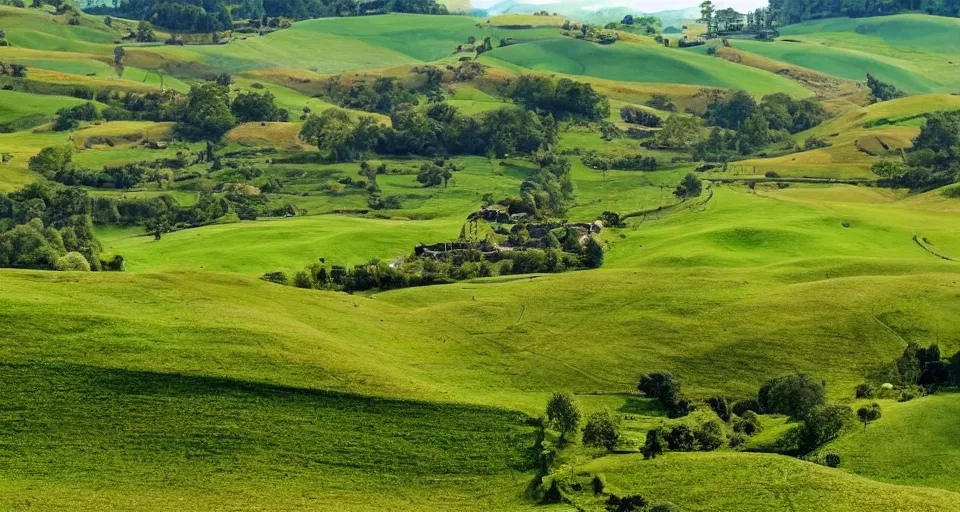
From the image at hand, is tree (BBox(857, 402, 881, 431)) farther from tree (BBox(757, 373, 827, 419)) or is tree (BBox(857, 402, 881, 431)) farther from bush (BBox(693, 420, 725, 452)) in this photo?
bush (BBox(693, 420, 725, 452))

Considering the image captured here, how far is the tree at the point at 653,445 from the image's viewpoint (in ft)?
247

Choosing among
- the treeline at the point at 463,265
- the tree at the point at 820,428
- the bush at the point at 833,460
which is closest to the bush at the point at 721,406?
the tree at the point at 820,428

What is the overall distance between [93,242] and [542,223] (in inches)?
2362

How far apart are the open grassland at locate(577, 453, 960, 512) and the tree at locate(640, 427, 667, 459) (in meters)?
0.86

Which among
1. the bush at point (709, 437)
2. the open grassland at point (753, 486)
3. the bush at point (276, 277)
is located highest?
the bush at point (276, 277)

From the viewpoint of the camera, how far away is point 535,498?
70.1 m

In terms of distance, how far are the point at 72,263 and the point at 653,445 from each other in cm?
7106

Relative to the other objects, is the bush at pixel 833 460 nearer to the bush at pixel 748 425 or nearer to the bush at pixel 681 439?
the bush at pixel 748 425

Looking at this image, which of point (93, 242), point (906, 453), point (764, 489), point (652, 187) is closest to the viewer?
point (764, 489)

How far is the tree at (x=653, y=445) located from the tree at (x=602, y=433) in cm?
227

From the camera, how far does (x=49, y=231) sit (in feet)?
449

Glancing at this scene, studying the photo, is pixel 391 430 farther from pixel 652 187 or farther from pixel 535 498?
pixel 652 187

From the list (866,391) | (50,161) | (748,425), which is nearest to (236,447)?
(748,425)

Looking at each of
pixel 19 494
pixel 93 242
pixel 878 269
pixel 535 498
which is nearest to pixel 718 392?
pixel 535 498
